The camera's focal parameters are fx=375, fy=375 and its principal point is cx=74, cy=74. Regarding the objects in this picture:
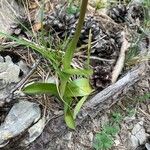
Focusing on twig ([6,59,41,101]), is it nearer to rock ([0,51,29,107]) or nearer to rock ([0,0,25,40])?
rock ([0,51,29,107])

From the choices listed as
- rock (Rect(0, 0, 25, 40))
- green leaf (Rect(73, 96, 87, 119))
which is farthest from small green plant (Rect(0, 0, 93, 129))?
rock (Rect(0, 0, 25, 40))

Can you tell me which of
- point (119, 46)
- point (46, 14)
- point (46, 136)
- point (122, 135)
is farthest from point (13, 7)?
point (122, 135)

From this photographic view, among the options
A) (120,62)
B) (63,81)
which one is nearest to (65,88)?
(63,81)

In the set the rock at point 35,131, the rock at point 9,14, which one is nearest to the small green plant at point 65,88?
the rock at point 35,131

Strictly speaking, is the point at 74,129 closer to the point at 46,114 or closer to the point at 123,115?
the point at 46,114

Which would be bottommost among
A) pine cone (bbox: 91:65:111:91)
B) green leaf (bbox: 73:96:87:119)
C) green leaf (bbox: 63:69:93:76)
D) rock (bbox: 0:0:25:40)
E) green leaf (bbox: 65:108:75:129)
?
green leaf (bbox: 65:108:75:129)

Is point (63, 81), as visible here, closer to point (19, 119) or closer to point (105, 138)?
point (19, 119)
